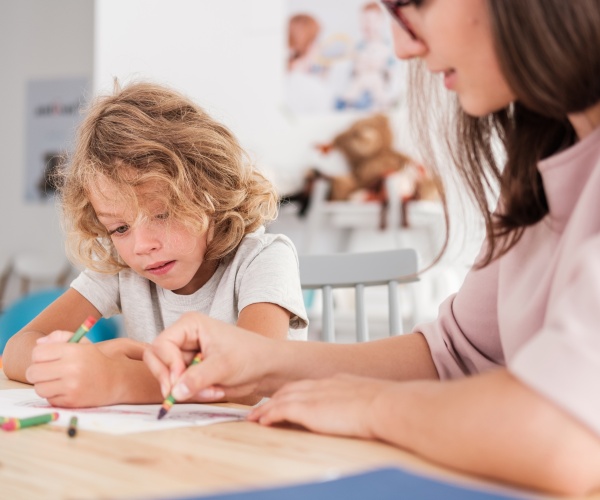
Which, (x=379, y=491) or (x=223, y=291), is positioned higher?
(x=379, y=491)

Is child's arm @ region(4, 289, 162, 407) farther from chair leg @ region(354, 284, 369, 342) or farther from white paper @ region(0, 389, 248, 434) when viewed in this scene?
chair leg @ region(354, 284, 369, 342)

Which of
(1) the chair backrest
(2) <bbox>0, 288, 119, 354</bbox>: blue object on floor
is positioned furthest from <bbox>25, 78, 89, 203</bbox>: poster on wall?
(1) the chair backrest

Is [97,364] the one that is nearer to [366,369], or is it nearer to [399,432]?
[366,369]

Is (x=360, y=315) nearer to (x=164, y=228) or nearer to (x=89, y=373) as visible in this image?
(x=164, y=228)

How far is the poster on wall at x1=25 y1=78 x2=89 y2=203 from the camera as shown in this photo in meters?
→ 6.07

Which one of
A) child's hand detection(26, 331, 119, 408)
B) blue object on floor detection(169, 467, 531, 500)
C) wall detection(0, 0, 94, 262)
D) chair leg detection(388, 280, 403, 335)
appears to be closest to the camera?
blue object on floor detection(169, 467, 531, 500)

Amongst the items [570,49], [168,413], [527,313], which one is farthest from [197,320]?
[570,49]

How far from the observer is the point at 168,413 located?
85cm

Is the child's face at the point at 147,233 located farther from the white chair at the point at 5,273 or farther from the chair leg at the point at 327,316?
the white chair at the point at 5,273

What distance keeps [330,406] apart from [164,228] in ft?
2.04

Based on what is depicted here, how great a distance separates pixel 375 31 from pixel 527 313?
4529mm

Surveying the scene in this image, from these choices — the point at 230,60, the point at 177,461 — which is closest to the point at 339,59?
the point at 230,60

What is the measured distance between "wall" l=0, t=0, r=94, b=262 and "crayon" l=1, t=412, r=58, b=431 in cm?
531

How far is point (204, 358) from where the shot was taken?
2.69ft
